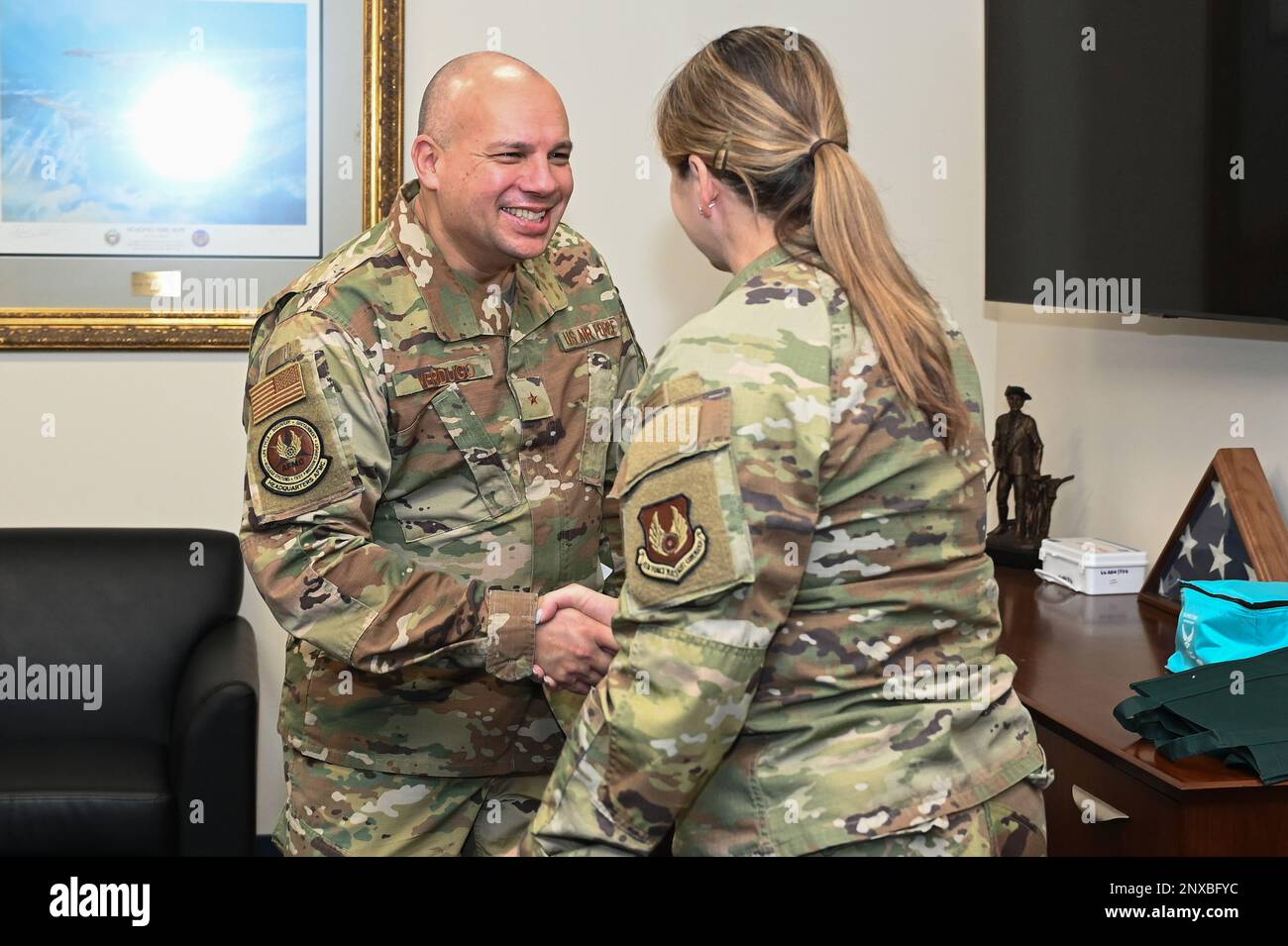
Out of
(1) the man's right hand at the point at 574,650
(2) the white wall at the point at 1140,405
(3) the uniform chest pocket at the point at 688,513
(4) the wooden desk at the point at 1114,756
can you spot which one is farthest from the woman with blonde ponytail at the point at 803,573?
(2) the white wall at the point at 1140,405

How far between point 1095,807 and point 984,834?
561mm

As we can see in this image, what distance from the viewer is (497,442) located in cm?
201

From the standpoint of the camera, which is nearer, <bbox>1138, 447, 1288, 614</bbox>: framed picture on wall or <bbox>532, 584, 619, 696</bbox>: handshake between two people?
<bbox>532, 584, 619, 696</bbox>: handshake between two people

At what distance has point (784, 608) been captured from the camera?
4.09 feet

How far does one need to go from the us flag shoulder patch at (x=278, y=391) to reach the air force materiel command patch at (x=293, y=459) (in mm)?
28

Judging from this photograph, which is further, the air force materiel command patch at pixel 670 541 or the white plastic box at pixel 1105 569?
the white plastic box at pixel 1105 569

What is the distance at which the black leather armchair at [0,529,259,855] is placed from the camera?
292 centimetres

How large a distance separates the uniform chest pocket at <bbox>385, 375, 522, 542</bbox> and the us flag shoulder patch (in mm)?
153

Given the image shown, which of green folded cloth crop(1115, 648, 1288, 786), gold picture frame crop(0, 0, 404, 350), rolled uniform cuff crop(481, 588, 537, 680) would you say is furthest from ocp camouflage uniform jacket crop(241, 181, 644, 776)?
gold picture frame crop(0, 0, 404, 350)

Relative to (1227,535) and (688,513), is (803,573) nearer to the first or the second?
(688,513)

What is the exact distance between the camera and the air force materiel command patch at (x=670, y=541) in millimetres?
1214

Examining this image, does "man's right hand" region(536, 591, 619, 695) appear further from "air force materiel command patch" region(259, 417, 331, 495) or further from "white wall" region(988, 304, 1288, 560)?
"white wall" region(988, 304, 1288, 560)

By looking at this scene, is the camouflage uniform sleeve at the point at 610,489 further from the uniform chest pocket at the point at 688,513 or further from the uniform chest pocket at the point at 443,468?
the uniform chest pocket at the point at 688,513
